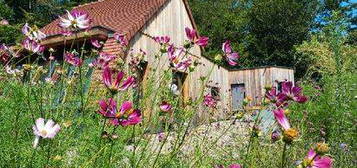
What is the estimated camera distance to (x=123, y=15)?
1424 centimetres

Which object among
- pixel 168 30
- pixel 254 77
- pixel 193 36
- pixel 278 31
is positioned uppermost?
pixel 278 31

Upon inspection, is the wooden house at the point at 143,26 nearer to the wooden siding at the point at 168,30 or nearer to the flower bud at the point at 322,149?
the wooden siding at the point at 168,30

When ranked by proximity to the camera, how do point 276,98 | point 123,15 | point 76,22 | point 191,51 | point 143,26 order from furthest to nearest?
point 191,51
point 123,15
point 143,26
point 76,22
point 276,98

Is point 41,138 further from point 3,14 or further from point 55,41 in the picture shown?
point 3,14

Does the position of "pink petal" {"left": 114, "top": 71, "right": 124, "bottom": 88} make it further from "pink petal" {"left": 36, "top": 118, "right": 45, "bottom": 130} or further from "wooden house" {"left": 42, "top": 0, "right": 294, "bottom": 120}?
"wooden house" {"left": 42, "top": 0, "right": 294, "bottom": 120}

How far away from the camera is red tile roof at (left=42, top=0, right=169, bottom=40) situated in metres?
12.8

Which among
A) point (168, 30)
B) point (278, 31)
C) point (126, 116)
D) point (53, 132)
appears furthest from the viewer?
point (278, 31)

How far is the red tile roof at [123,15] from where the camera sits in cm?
1277

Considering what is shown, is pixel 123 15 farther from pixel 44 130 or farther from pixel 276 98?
pixel 44 130

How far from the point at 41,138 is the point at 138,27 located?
1172 cm

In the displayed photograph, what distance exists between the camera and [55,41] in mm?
10695

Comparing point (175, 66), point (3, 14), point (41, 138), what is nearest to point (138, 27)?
point (3, 14)

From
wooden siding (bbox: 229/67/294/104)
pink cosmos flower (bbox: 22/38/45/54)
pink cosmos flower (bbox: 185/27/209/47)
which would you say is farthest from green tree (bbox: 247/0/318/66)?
pink cosmos flower (bbox: 22/38/45/54)

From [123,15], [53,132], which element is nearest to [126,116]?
[53,132]
